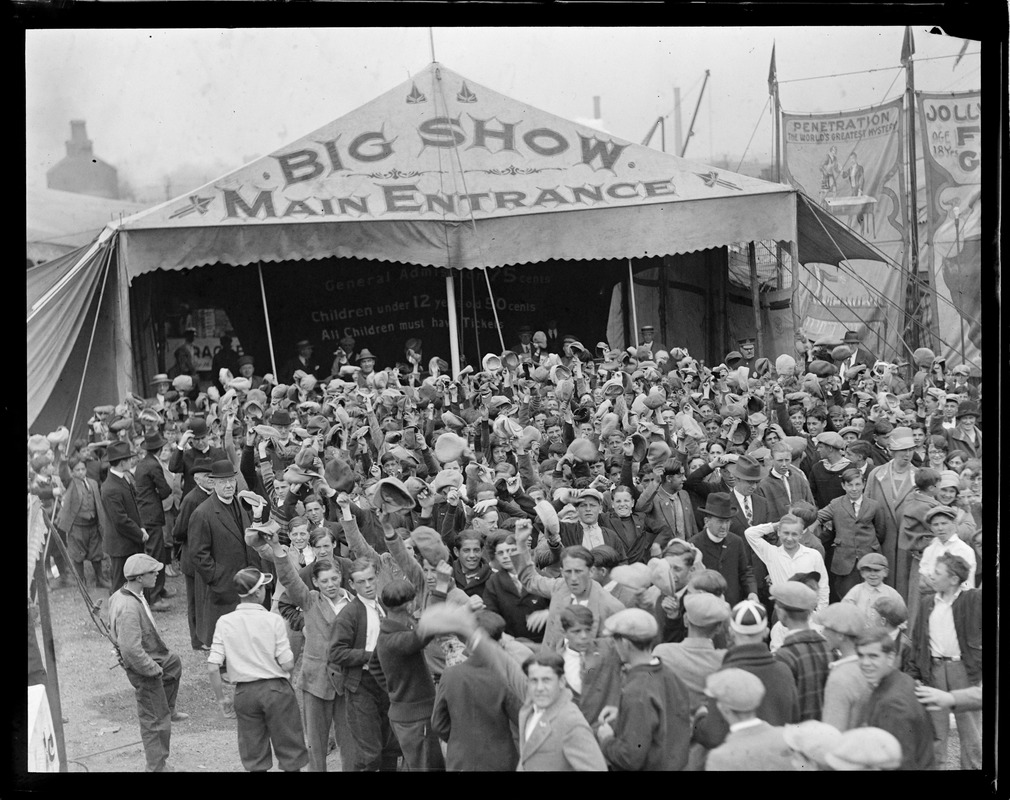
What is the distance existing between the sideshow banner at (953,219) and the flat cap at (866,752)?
3.31 m

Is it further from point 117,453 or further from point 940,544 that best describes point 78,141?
point 940,544

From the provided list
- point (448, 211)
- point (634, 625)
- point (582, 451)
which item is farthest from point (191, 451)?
point (634, 625)

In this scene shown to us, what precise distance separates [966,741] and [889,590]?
892 mm

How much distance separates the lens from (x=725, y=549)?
746 centimetres

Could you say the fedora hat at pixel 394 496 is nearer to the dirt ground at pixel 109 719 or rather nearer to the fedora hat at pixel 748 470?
the dirt ground at pixel 109 719

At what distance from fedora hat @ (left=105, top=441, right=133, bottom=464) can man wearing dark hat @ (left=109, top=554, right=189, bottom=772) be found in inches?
92.0

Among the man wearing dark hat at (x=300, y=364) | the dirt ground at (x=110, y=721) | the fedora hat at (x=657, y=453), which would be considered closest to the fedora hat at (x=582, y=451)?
the fedora hat at (x=657, y=453)

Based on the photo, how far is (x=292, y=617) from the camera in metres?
6.75

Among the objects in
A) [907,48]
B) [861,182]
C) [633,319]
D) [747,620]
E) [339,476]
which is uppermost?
[907,48]

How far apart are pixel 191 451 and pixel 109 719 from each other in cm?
262

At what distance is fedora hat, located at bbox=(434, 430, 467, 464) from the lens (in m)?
8.94

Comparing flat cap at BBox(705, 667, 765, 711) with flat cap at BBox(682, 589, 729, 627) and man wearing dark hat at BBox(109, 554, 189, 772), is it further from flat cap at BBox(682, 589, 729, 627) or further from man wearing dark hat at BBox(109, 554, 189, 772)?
man wearing dark hat at BBox(109, 554, 189, 772)

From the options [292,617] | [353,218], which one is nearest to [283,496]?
[292,617]

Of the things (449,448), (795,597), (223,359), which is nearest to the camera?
(795,597)
